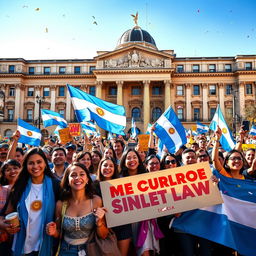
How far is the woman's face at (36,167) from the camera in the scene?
3.50m

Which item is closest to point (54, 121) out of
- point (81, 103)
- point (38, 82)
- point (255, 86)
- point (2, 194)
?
point (81, 103)

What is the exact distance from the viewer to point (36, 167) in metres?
3.51

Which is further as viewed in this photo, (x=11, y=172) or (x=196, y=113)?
(x=196, y=113)

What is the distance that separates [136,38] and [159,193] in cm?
4978

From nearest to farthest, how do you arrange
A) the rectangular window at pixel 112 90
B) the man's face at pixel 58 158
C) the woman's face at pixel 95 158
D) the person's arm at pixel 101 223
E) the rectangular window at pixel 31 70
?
1. the person's arm at pixel 101 223
2. the man's face at pixel 58 158
3. the woman's face at pixel 95 158
4. the rectangular window at pixel 112 90
5. the rectangular window at pixel 31 70

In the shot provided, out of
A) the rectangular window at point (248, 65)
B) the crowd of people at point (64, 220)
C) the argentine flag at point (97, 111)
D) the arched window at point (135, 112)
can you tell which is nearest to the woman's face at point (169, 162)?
the crowd of people at point (64, 220)

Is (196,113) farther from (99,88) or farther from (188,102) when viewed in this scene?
(99,88)

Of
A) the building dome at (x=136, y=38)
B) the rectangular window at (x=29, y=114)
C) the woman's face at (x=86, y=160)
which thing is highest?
the building dome at (x=136, y=38)

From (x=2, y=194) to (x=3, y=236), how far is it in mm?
730

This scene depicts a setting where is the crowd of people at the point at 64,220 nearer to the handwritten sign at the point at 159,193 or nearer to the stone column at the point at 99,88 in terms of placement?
the handwritten sign at the point at 159,193

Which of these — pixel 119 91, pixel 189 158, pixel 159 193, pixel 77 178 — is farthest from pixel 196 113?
pixel 77 178

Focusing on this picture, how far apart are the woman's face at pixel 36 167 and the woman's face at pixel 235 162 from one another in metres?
3.57

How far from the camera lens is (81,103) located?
7.74m

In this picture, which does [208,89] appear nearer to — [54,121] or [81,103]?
[54,121]
